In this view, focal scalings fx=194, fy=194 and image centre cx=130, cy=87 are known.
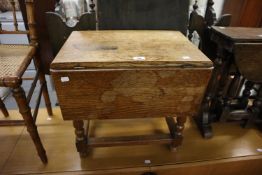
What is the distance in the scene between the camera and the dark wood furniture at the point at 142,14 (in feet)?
3.82

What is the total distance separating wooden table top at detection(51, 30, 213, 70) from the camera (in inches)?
29.1

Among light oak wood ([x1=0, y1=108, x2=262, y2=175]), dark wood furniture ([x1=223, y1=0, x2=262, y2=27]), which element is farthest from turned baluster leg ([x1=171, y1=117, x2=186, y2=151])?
dark wood furniture ([x1=223, y1=0, x2=262, y2=27])

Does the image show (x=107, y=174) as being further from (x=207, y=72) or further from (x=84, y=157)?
(x=207, y=72)

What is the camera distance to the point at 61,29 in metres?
1.12

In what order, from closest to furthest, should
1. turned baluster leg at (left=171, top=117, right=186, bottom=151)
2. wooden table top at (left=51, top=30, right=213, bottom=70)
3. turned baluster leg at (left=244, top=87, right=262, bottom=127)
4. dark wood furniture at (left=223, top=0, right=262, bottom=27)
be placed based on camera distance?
wooden table top at (left=51, top=30, right=213, bottom=70)
turned baluster leg at (left=171, top=117, right=186, bottom=151)
turned baluster leg at (left=244, top=87, right=262, bottom=127)
dark wood furniture at (left=223, top=0, right=262, bottom=27)

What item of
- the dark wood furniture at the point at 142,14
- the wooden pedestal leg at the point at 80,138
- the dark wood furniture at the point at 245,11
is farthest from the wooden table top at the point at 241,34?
the dark wood furniture at the point at 245,11

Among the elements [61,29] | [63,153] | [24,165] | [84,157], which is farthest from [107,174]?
[61,29]

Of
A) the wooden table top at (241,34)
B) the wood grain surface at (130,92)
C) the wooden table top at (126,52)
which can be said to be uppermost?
the wooden table top at (241,34)

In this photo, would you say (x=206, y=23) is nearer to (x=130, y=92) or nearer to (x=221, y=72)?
(x=221, y=72)

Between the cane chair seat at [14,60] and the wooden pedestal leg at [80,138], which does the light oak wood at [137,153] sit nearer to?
the wooden pedestal leg at [80,138]

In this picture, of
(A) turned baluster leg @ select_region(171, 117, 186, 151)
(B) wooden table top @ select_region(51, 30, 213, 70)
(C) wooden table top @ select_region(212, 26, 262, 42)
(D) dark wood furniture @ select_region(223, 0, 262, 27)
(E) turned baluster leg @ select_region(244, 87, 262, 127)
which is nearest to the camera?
(B) wooden table top @ select_region(51, 30, 213, 70)

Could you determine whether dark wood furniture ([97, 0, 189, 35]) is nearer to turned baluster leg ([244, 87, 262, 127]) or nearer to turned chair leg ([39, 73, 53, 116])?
turned chair leg ([39, 73, 53, 116])

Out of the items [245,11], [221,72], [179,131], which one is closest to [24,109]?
[179,131]

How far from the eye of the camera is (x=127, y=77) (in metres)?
0.77
